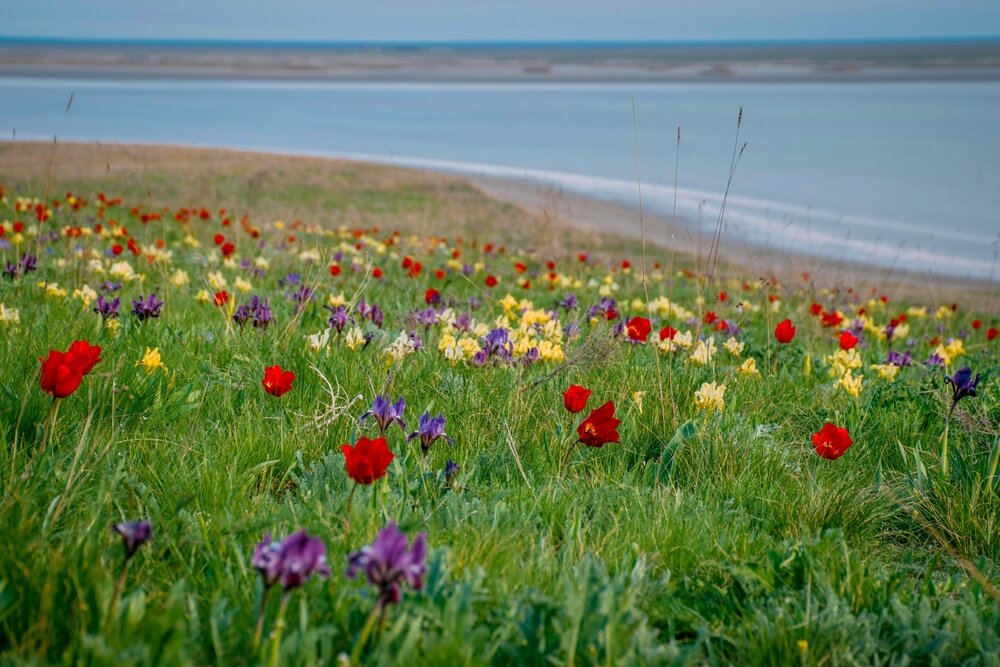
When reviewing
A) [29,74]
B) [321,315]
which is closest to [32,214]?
[321,315]

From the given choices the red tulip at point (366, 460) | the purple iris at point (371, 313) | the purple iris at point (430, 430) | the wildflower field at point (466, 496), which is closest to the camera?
the wildflower field at point (466, 496)

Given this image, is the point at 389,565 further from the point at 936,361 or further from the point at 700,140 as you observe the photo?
the point at 700,140

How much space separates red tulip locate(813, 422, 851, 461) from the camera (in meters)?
2.71

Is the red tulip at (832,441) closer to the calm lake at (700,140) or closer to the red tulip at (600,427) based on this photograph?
the red tulip at (600,427)

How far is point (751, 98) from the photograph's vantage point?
48.4 metres

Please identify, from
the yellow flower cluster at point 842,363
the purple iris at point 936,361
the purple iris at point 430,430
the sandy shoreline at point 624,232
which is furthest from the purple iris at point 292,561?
the sandy shoreline at point 624,232

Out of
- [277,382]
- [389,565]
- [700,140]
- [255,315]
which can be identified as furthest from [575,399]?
[700,140]

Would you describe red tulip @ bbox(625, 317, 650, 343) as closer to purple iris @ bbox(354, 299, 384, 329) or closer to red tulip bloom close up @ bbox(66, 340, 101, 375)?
purple iris @ bbox(354, 299, 384, 329)

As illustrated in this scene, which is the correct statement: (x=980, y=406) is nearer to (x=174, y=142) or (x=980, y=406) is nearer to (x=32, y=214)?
(x=32, y=214)

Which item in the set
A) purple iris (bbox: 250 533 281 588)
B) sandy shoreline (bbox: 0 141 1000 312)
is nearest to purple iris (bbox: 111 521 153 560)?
purple iris (bbox: 250 533 281 588)

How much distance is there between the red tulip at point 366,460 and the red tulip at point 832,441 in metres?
1.55

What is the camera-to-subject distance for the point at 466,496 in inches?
101

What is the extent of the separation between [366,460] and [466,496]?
72 cm

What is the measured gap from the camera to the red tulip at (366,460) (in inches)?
75.0
